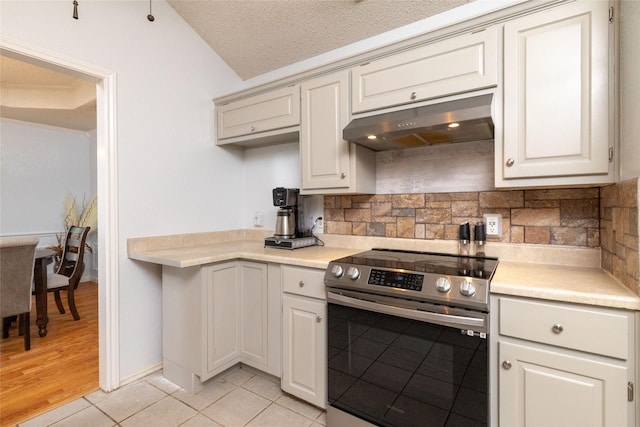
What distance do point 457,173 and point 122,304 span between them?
238 centimetres

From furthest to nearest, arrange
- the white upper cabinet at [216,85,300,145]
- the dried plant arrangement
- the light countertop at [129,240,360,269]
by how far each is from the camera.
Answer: the dried plant arrangement
the white upper cabinet at [216,85,300,145]
the light countertop at [129,240,360,269]

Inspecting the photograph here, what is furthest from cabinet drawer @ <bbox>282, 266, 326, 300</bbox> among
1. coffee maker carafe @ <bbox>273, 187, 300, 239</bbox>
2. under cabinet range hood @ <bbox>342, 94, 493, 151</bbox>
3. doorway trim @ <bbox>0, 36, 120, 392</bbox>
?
doorway trim @ <bbox>0, 36, 120, 392</bbox>

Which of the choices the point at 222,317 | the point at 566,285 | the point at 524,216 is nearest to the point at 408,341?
the point at 566,285

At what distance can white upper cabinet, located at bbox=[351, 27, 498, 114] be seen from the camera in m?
1.53

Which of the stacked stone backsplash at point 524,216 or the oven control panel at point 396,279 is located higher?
the stacked stone backsplash at point 524,216

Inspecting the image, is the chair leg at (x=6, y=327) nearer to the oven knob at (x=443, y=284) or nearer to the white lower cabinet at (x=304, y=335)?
the white lower cabinet at (x=304, y=335)

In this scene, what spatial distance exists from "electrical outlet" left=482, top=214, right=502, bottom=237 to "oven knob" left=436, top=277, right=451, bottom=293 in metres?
0.71

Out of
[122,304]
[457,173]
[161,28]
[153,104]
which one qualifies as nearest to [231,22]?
[161,28]

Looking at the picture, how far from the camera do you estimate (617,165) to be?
1279 mm

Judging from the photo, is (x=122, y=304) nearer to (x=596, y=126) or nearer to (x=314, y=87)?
(x=314, y=87)

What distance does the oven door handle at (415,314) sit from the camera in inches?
49.2

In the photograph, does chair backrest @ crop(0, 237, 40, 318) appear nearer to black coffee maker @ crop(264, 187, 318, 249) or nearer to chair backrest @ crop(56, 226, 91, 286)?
chair backrest @ crop(56, 226, 91, 286)

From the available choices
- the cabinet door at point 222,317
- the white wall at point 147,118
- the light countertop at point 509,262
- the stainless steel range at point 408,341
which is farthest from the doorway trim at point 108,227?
the stainless steel range at point 408,341

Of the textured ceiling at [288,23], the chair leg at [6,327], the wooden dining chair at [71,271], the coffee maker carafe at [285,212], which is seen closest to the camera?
the textured ceiling at [288,23]
